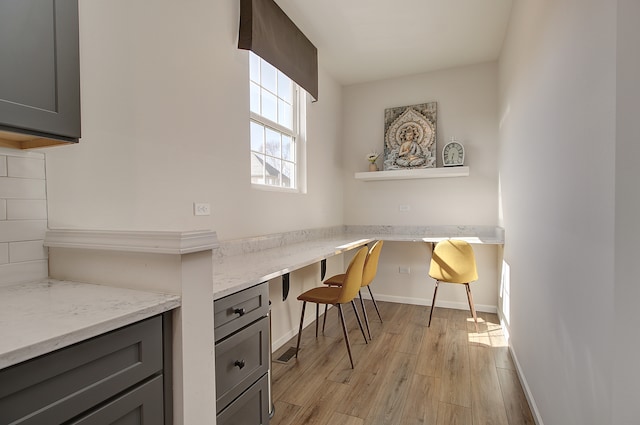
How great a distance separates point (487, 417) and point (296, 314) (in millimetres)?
1697

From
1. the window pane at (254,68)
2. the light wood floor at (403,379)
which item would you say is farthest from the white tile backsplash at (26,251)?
the window pane at (254,68)

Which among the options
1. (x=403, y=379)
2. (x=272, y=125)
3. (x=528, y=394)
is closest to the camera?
(x=528, y=394)

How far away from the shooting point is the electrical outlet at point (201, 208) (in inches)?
76.4

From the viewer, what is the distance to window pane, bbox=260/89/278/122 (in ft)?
8.97

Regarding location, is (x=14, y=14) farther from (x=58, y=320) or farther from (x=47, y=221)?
(x=58, y=320)

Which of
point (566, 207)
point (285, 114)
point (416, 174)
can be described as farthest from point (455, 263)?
point (285, 114)

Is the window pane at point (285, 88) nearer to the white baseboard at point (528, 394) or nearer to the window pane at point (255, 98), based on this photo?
the window pane at point (255, 98)

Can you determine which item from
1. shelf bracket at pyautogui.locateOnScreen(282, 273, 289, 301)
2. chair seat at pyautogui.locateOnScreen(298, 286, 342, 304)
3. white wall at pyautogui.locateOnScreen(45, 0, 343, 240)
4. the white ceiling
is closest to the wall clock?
the white ceiling

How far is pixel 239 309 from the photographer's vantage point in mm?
1337

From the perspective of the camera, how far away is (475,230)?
3664 mm

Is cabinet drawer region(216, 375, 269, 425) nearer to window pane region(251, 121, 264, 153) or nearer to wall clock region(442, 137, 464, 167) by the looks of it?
window pane region(251, 121, 264, 153)

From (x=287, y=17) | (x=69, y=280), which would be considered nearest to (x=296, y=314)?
(x=69, y=280)

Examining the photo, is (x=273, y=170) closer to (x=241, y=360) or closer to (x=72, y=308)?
(x=241, y=360)

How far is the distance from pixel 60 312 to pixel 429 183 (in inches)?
145
